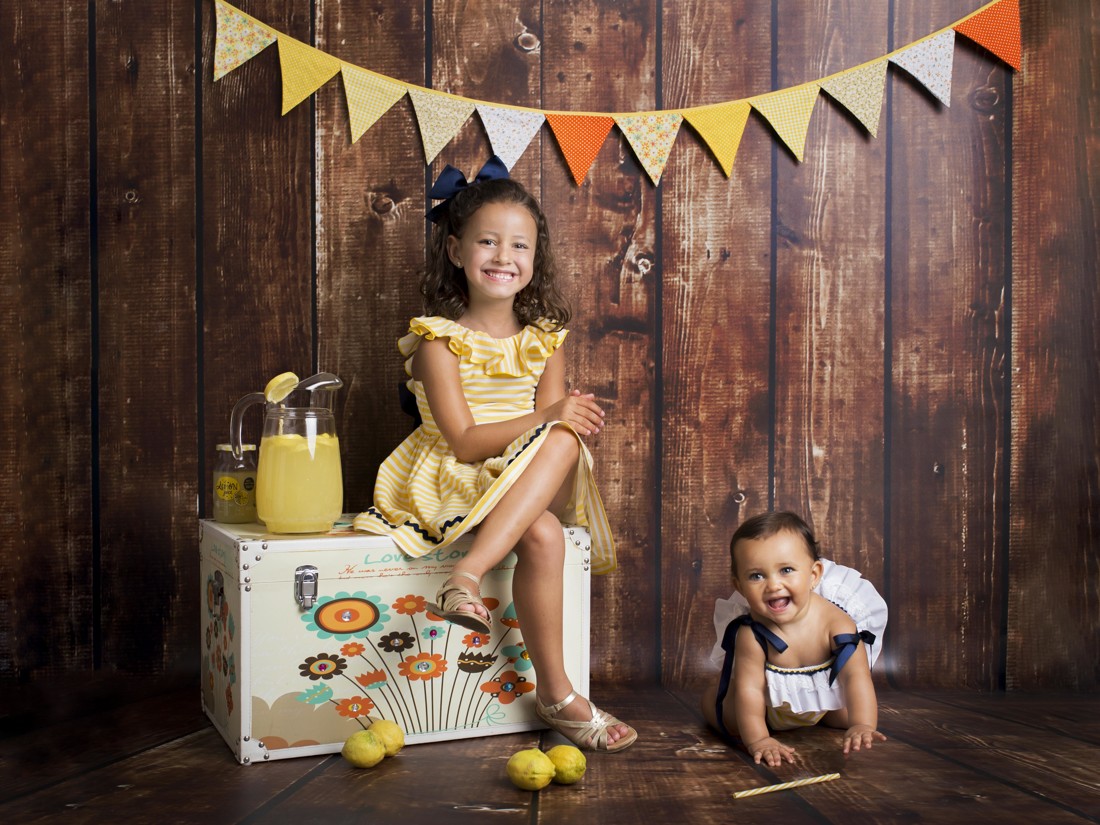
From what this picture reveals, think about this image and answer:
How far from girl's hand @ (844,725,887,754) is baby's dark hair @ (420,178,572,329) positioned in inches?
35.0

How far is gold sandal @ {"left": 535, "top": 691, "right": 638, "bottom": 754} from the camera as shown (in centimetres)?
151

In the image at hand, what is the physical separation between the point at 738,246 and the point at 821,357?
0.29 meters

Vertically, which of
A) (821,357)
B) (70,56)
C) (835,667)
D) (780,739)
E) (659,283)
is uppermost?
(70,56)

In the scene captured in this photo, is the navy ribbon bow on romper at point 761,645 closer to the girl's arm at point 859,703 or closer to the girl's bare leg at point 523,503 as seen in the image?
the girl's arm at point 859,703

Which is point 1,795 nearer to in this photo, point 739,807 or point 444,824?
point 444,824

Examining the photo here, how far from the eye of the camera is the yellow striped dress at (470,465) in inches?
61.4

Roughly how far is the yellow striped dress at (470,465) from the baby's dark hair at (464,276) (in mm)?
50

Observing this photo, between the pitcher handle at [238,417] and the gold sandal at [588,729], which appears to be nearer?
the gold sandal at [588,729]

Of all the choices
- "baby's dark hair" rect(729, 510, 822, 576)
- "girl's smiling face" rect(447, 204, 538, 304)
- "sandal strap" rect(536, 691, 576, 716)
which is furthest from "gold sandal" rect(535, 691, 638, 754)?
"girl's smiling face" rect(447, 204, 538, 304)

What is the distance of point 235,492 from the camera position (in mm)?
1696

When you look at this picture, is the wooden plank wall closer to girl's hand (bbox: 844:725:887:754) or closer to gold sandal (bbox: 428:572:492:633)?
girl's hand (bbox: 844:725:887:754)

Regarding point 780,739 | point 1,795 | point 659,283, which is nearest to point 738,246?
point 659,283

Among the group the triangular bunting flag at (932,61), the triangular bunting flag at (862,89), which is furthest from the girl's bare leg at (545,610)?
the triangular bunting flag at (932,61)

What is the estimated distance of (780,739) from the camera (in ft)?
5.25
